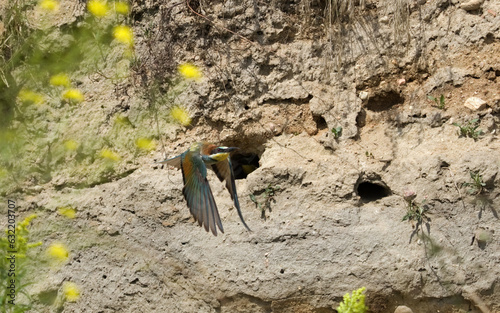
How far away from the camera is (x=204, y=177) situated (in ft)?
10.3

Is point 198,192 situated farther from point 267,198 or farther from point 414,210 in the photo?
point 414,210

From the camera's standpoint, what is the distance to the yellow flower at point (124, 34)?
3.75 m

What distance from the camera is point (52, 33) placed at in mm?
3936

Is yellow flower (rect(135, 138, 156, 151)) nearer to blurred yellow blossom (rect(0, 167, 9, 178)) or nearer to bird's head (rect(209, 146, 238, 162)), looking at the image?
bird's head (rect(209, 146, 238, 162))

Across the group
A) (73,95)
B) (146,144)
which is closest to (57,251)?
(146,144)

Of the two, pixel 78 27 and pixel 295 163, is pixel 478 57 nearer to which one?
pixel 295 163

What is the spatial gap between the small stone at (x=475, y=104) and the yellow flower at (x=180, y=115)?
1520 millimetres

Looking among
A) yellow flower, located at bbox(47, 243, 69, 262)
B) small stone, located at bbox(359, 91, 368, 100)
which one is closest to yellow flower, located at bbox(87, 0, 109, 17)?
yellow flower, located at bbox(47, 243, 69, 262)

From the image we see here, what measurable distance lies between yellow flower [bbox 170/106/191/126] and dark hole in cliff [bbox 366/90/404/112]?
3.36ft

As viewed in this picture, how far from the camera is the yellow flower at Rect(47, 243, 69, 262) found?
3.40 metres

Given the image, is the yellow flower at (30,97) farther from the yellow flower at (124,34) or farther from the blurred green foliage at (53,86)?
the yellow flower at (124,34)

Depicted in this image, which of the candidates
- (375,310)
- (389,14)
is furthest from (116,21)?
(375,310)

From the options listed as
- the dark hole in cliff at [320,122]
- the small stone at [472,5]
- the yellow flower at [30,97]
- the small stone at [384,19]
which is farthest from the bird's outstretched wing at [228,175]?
the small stone at [472,5]

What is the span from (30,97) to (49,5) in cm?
60
